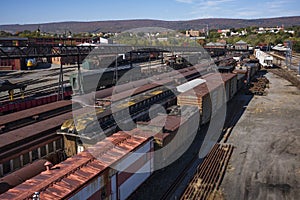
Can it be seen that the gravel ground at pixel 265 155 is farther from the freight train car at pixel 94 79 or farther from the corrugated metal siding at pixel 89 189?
the freight train car at pixel 94 79

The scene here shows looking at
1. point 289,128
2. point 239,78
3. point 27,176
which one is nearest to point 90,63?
point 239,78

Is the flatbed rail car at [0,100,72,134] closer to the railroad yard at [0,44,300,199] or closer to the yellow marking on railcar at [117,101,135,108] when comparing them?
the railroad yard at [0,44,300,199]

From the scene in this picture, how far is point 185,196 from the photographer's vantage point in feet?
45.3

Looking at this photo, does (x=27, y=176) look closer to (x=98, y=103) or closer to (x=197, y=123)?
(x=98, y=103)

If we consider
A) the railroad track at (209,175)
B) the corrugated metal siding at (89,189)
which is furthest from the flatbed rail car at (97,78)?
the corrugated metal siding at (89,189)

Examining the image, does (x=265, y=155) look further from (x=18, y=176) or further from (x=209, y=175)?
(x=18, y=176)

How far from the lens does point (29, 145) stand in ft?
46.0

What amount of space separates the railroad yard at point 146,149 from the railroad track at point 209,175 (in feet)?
0.18

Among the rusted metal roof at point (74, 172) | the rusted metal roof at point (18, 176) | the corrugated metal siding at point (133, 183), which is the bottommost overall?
the corrugated metal siding at point (133, 183)

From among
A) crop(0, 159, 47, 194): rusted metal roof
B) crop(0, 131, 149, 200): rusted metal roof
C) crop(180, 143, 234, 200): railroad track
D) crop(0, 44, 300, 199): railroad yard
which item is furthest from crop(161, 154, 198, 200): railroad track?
crop(0, 159, 47, 194): rusted metal roof

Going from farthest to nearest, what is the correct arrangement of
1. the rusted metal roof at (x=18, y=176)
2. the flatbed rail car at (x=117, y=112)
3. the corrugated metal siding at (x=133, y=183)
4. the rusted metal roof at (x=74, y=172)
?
the flatbed rail car at (x=117, y=112)
the corrugated metal siding at (x=133, y=183)
the rusted metal roof at (x=18, y=176)
the rusted metal roof at (x=74, y=172)

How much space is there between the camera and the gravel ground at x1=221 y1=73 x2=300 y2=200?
14609mm

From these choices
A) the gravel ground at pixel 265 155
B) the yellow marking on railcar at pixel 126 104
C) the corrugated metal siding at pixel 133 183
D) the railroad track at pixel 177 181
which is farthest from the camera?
the yellow marking on railcar at pixel 126 104

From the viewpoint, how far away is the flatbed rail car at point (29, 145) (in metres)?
13.1
